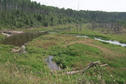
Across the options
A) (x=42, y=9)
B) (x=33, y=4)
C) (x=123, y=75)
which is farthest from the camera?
(x=42, y=9)

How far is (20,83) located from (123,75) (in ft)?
58.7

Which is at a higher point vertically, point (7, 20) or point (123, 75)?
point (7, 20)

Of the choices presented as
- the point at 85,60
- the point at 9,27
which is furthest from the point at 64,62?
the point at 9,27

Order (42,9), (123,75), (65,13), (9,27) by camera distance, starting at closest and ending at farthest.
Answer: (123,75) → (9,27) → (42,9) → (65,13)

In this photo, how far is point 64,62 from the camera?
24312mm

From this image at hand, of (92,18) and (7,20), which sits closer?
(7,20)

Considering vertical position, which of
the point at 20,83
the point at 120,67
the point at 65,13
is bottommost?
the point at 120,67

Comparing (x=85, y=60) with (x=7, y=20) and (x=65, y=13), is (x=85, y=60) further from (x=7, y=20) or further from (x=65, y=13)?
(x=65, y=13)

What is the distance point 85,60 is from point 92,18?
14619 cm

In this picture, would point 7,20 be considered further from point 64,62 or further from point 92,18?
point 92,18

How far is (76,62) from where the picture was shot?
2462cm

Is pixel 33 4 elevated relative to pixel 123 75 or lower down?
elevated

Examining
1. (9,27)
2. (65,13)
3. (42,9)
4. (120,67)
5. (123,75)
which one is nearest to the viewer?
(123,75)

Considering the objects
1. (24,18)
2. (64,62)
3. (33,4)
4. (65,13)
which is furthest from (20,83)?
(65,13)
